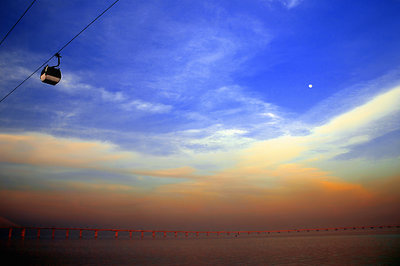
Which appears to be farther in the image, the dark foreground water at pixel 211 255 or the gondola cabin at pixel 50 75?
the dark foreground water at pixel 211 255

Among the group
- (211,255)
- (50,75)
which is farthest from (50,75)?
(211,255)

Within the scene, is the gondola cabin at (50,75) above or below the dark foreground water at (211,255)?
above

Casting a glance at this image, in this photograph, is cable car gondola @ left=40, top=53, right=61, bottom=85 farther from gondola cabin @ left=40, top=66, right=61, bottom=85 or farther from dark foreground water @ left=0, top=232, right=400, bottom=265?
dark foreground water @ left=0, top=232, right=400, bottom=265

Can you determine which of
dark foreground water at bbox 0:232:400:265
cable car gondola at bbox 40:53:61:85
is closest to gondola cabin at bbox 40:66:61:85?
cable car gondola at bbox 40:53:61:85

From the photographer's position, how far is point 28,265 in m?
28.4

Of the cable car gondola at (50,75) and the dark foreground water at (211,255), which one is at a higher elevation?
the cable car gondola at (50,75)

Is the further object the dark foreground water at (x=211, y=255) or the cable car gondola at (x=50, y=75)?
the dark foreground water at (x=211, y=255)

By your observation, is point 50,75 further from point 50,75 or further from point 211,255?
point 211,255

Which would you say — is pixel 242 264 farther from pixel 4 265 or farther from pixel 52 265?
pixel 4 265

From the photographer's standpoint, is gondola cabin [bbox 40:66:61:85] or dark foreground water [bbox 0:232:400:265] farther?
dark foreground water [bbox 0:232:400:265]

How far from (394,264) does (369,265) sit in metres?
2.06

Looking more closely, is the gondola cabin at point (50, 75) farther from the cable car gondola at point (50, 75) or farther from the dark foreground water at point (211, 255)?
the dark foreground water at point (211, 255)

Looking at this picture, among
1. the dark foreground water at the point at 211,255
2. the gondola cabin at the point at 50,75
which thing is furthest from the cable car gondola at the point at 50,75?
the dark foreground water at the point at 211,255

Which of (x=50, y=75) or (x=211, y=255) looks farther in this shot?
(x=211, y=255)
